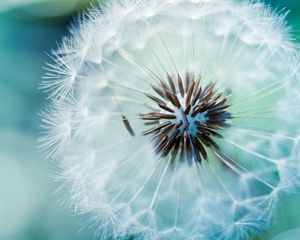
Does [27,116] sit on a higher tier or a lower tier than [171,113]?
higher

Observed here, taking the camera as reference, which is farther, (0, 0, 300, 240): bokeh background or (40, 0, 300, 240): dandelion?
(0, 0, 300, 240): bokeh background

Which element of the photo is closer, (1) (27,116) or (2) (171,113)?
(2) (171,113)

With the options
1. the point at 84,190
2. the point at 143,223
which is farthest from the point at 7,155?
the point at 143,223

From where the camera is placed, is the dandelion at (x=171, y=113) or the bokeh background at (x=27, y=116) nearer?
the dandelion at (x=171, y=113)
